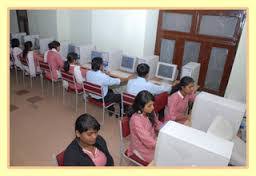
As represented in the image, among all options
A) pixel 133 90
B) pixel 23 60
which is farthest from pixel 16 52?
pixel 133 90

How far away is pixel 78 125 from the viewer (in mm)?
1468

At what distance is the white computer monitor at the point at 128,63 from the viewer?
380 cm

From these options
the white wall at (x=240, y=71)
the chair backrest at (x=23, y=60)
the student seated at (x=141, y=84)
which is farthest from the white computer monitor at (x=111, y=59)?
the white wall at (x=240, y=71)

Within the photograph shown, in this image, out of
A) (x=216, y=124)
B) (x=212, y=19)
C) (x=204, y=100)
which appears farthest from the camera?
(x=212, y=19)

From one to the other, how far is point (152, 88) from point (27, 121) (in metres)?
1.86

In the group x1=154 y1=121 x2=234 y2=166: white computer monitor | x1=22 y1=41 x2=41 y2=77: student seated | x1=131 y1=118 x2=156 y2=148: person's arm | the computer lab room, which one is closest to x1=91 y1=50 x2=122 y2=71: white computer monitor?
the computer lab room

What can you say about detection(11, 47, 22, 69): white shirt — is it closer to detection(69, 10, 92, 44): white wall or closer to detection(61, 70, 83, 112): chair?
detection(69, 10, 92, 44): white wall

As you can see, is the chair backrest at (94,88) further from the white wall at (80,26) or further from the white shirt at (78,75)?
the white wall at (80,26)

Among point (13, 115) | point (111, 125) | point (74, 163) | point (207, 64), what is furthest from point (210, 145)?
point (13, 115)

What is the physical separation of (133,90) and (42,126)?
53.9 inches

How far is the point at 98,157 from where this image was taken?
1549mm

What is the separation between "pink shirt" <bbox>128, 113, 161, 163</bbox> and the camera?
1.84 metres

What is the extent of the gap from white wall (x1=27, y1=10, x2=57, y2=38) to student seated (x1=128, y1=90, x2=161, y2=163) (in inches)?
147
